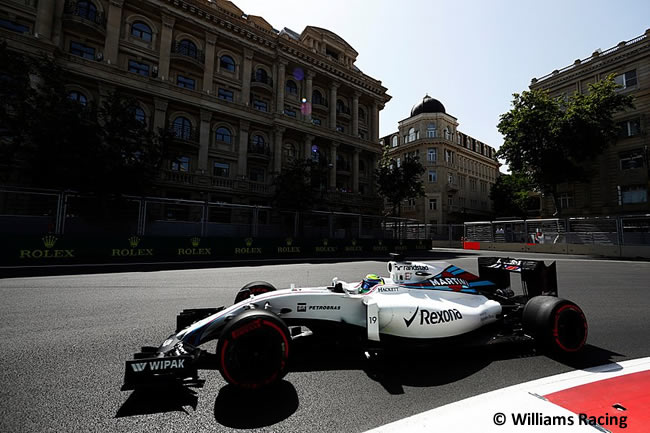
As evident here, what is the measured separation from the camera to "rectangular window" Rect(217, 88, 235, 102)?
1045 inches

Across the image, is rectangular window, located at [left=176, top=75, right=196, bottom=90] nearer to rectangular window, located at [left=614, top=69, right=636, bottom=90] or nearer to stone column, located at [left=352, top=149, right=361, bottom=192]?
stone column, located at [left=352, top=149, right=361, bottom=192]

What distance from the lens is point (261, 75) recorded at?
95.9ft

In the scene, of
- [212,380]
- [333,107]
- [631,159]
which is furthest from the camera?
[333,107]

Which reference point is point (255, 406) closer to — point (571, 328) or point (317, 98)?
point (571, 328)

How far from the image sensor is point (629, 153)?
A: 90.8 ft

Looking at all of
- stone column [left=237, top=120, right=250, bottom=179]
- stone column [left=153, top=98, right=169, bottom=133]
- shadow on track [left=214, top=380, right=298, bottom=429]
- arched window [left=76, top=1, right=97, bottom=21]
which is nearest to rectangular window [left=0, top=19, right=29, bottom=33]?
arched window [left=76, top=1, right=97, bottom=21]

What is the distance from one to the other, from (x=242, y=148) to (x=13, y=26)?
637 inches

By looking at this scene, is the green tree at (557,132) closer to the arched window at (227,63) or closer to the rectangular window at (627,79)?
the rectangular window at (627,79)

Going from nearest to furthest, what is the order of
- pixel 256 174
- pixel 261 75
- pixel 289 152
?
pixel 256 174
pixel 261 75
pixel 289 152

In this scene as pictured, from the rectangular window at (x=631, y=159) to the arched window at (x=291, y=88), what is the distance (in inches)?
1321

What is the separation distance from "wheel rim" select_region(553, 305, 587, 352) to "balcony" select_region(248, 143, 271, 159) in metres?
26.5

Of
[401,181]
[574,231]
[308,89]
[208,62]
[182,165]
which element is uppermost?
[308,89]

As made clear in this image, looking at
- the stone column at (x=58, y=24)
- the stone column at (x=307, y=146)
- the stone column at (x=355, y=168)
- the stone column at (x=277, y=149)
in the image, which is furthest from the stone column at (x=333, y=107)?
the stone column at (x=58, y=24)

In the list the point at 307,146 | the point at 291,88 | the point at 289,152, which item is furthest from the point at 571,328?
the point at 291,88
